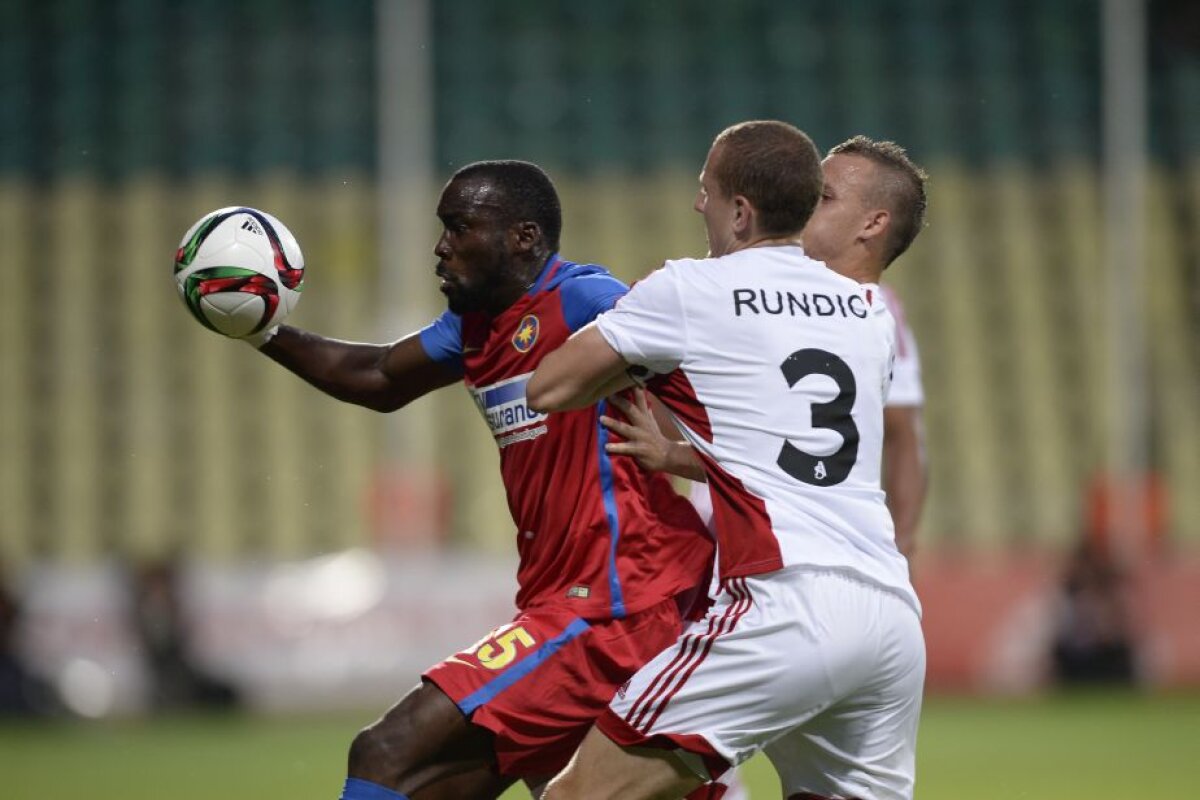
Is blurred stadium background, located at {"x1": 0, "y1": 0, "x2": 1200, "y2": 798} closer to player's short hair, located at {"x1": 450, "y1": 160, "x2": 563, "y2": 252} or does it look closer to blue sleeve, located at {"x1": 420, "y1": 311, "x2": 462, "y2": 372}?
blue sleeve, located at {"x1": 420, "y1": 311, "x2": 462, "y2": 372}

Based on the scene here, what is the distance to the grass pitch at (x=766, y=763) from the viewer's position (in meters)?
9.41

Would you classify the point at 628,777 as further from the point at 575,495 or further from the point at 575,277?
the point at 575,277

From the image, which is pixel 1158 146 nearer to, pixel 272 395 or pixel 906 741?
pixel 272 395

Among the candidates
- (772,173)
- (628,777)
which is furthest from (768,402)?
(628,777)

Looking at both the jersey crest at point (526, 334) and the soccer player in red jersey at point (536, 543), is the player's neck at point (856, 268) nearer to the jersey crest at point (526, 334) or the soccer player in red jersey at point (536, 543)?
the soccer player in red jersey at point (536, 543)

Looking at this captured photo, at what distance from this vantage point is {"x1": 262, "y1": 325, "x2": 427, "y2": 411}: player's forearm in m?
5.32

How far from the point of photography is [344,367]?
210 inches

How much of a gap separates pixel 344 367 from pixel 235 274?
436 mm

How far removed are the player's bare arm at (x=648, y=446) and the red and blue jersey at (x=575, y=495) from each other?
141 mm

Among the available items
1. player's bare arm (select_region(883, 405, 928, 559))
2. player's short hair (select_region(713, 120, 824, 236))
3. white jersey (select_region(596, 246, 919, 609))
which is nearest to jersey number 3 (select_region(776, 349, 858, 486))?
white jersey (select_region(596, 246, 919, 609))

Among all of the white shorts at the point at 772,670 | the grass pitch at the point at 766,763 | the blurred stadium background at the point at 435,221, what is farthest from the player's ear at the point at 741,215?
the blurred stadium background at the point at 435,221

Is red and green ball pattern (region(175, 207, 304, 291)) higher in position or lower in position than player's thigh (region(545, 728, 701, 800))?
higher

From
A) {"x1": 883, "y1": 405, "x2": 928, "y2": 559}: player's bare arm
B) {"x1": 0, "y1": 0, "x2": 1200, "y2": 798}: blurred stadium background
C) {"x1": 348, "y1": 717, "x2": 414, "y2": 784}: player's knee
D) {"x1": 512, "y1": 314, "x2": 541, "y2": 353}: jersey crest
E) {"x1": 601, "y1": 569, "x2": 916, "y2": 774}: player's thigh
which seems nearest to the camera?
{"x1": 601, "y1": 569, "x2": 916, "y2": 774}: player's thigh

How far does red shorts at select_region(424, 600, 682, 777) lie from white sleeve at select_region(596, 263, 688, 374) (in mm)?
848
